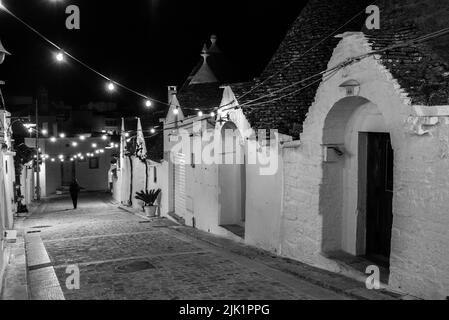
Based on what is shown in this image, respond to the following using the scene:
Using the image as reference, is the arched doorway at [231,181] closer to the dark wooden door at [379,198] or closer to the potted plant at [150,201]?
the dark wooden door at [379,198]

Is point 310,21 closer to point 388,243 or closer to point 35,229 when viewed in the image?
point 388,243

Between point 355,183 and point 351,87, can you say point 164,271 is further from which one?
point 351,87

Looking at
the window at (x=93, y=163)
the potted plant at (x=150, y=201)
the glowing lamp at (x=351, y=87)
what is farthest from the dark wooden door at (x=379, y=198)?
the window at (x=93, y=163)

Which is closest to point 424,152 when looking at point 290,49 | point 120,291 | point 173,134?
point 120,291

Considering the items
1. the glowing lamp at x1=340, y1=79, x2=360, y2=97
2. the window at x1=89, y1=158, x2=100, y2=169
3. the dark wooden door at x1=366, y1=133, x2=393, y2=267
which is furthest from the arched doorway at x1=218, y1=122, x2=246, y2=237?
the window at x1=89, y1=158, x2=100, y2=169

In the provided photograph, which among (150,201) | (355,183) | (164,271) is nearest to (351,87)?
(355,183)

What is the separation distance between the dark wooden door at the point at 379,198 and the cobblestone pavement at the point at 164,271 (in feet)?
5.95

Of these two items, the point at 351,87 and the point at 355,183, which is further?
the point at 355,183

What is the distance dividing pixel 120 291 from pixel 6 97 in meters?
52.8

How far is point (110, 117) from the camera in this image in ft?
176

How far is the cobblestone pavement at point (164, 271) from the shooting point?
8133 millimetres

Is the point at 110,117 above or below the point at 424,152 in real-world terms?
above

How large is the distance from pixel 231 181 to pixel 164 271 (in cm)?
550

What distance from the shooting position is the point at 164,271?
967cm
